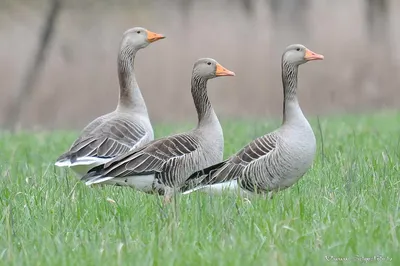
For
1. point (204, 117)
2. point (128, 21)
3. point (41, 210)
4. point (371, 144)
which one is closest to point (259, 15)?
point (128, 21)

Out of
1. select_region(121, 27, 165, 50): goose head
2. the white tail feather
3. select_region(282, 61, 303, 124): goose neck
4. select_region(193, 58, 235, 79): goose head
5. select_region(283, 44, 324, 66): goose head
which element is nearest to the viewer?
the white tail feather

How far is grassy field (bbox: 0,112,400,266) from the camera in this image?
4.91 meters

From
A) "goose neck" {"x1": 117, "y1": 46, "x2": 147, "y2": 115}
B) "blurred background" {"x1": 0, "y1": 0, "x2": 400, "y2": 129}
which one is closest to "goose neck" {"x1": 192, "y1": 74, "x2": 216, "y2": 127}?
"goose neck" {"x1": 117, "y1": 46, "x2": 147, "y2": 115}

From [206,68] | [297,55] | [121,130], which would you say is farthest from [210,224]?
[121,130]

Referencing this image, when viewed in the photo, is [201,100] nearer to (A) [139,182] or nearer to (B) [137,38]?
(A) [139,182]

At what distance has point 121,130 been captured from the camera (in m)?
8.81

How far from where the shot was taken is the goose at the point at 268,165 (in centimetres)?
695

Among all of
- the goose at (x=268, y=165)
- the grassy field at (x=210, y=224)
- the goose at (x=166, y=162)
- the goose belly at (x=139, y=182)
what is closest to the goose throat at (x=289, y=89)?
the goose at (x=268, y=165)

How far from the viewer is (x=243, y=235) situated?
530 cm

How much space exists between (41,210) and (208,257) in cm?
199

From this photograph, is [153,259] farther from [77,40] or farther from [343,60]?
[77,40]

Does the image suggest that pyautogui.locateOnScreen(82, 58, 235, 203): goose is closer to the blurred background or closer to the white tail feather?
the white tail feather

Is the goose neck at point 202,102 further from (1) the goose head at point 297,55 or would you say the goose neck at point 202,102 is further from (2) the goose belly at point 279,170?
(2) the goose belly at point 279,170

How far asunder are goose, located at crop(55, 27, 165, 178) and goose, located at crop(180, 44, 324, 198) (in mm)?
1405
